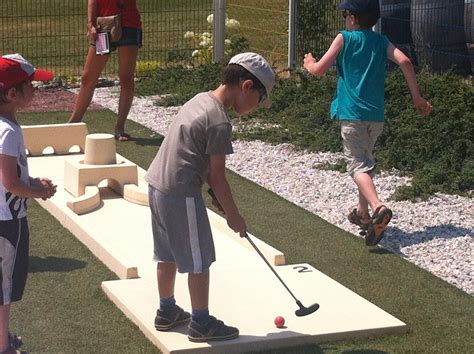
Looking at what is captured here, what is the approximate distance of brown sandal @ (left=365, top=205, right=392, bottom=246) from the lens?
7285mm

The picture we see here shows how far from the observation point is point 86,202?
8312 millimetres

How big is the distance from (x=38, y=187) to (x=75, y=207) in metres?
2.87

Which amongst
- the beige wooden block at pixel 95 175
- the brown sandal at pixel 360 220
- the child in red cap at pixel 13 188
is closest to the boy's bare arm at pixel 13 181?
the child in red cap at pixel 13 188

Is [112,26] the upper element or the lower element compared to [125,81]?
upper

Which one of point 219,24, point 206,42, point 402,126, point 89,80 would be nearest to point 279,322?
point 402,126

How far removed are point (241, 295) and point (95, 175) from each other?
2749 millimetres

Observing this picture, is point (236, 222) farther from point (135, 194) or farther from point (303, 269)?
point (135, 194)

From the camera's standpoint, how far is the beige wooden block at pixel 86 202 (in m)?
8.20

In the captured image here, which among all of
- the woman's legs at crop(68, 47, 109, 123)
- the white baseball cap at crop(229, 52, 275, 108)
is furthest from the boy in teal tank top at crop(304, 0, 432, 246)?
the woman's legs at crop(68, 47, 109, 123)

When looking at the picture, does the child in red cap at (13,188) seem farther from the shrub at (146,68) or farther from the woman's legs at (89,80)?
the shrub at (146,68)

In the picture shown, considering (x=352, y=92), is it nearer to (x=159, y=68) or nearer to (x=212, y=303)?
(x=212, y=303)

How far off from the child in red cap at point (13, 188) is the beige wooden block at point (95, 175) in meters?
3.27

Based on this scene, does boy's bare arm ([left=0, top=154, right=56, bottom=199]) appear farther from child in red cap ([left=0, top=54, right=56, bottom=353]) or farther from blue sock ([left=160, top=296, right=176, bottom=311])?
blue sock ([left=160, top=296, right=176, bottom=311])

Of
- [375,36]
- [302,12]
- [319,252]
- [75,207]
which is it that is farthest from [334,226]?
[302,12]
